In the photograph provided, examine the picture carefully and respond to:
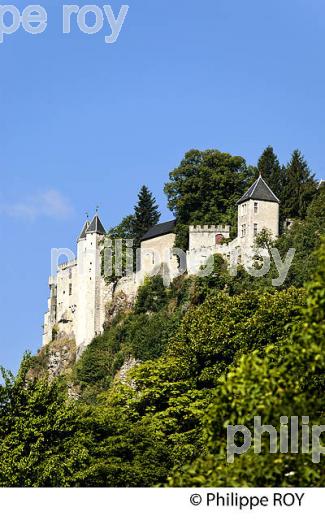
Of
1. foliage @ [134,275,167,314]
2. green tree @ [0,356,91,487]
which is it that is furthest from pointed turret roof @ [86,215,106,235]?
green tree @ [0,356,91,487]

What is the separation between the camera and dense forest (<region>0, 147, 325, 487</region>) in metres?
21.3

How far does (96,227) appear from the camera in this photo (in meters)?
102

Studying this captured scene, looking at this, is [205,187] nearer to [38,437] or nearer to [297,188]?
[297,188]

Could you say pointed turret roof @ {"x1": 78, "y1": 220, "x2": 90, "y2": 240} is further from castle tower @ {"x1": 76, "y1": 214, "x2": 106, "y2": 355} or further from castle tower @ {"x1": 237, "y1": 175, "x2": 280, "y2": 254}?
castle tower @ {"x1": 237, "y1": 175, "x2": 280, "y2": 254}

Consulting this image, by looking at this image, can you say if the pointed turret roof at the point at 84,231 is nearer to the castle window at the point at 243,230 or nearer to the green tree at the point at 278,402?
the castle window at the point at 243,230

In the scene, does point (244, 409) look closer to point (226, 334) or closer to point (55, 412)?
point (55, 412)

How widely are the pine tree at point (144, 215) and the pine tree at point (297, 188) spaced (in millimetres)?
14797

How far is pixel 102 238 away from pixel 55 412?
56003mm

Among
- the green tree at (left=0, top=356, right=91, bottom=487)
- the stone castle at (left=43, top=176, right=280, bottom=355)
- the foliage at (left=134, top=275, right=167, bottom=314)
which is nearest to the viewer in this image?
the green tree at (left=0, top=356, right=91, bottom=487)

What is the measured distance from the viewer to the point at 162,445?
48344 millimetres

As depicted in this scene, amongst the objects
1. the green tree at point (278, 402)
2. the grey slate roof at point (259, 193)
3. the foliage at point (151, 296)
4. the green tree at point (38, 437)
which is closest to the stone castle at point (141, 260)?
the grey slate roof at point (259, 193)

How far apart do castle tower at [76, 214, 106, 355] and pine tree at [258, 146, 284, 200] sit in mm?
16142
